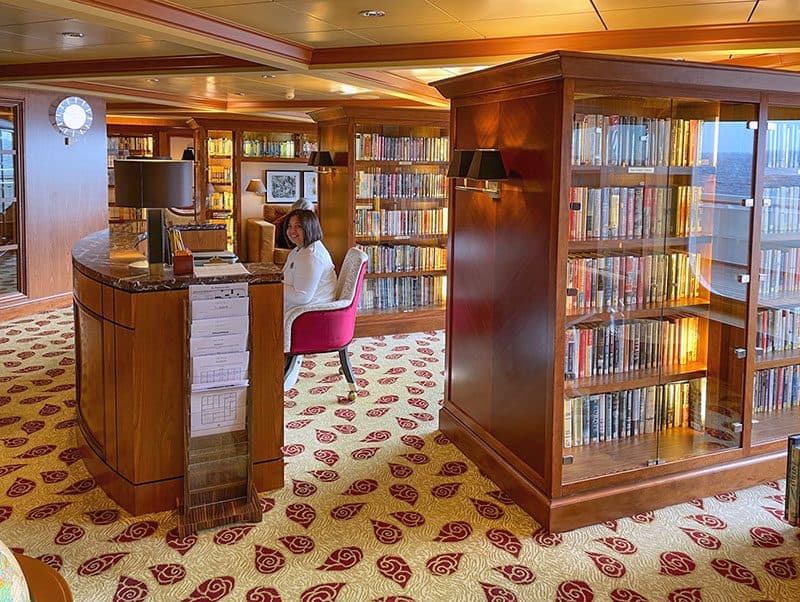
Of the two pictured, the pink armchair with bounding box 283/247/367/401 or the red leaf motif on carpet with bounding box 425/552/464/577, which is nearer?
the red leaf motif on carpet with bounding box 425/552/464/577

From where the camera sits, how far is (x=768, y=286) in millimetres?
4051

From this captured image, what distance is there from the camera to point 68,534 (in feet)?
11.2

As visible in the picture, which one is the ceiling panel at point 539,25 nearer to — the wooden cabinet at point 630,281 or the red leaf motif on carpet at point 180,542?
the wooden cabinet at point 630,281

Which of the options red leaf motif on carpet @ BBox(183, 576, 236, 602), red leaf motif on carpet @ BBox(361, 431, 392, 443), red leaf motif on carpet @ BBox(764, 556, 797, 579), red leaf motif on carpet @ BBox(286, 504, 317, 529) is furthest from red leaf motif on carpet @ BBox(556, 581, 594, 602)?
red leaf motif on carpet @ BBox(361, 431, 392, 443)

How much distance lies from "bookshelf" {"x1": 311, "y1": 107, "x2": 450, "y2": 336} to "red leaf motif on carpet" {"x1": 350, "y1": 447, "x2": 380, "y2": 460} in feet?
9.23

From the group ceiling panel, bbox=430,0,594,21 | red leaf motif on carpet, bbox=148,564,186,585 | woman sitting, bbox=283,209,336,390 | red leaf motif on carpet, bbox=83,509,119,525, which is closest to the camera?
red leaf motif on carpet, bbox=148,564,186,585

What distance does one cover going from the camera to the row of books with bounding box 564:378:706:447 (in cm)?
375

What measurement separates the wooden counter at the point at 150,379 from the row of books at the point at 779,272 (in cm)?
249

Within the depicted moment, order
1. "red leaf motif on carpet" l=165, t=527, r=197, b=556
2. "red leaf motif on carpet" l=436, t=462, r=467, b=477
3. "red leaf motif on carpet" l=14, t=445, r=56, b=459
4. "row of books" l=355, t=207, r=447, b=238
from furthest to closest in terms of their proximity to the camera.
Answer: "row of books" l=355, t=207, r=447, b=238
"red leaf motif on carpet" l=14, t=445, r=56, b=459
"red leaf motif on carpet" l=436, t=462, r=467, b=477
"red leaf motif on carpet" l=165, t=527, r=197, b=556

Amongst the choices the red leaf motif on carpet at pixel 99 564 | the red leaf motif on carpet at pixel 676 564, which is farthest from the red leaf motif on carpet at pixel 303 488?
the red leaf motif on carpet at pixel 676 564

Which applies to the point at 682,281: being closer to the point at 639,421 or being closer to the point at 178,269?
the point at 639,421

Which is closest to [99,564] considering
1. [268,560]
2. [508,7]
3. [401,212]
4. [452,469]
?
[268,560]

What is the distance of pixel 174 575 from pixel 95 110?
6.93 metres

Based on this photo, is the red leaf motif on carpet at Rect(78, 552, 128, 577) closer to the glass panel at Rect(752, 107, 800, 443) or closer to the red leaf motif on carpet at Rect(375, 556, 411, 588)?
the red leaf motif on carpet at Rect(375, 556, 411, 588)
